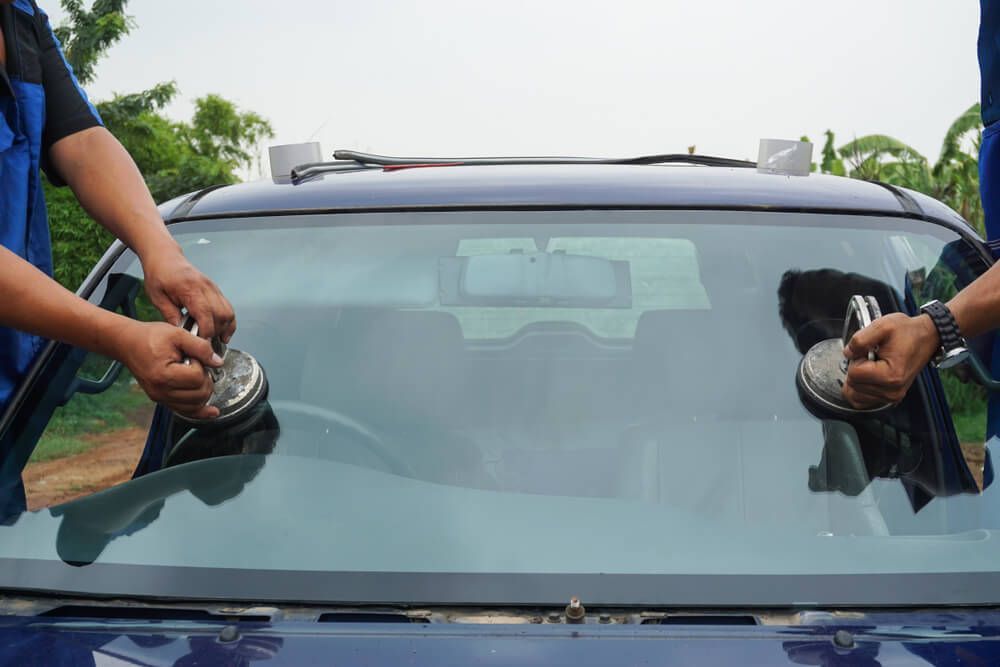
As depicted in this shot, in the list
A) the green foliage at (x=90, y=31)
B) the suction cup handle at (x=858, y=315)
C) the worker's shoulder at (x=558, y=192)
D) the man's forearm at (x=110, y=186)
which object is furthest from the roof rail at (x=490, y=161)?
the green foliage at (x=90, y=31)

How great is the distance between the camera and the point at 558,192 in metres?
1.90

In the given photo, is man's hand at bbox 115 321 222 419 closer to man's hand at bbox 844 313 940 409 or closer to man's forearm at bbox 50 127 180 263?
man's forearm at bbox 50 127 180 263

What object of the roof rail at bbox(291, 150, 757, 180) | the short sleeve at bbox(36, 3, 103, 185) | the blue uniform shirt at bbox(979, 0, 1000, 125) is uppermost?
the blue uniform shirt at bbox(979, 0, 1000, 125)

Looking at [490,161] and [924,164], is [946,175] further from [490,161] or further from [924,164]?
[490,161]

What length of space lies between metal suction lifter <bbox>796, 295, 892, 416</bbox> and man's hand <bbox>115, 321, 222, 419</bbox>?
2.89ft

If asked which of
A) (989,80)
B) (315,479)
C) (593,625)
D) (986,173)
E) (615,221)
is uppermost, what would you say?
(989,80)

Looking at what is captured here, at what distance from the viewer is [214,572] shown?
144cm

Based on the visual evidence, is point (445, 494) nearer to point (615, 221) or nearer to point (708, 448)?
point (708, 448)

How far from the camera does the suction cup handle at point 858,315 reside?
64.7 inches

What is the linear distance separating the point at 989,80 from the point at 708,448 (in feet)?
3.99

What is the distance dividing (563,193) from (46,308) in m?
0.84

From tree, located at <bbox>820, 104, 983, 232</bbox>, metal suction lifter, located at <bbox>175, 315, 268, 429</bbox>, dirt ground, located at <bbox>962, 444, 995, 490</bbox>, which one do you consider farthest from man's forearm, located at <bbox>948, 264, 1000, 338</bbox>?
tree, located at <bbox>820, 104, 983, 232</bbox>

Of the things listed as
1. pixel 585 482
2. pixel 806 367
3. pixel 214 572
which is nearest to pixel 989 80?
pixel 806 367

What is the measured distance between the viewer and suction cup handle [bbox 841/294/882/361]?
1.64 m
